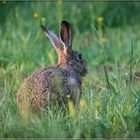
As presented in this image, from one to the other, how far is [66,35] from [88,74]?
1382 millimetres

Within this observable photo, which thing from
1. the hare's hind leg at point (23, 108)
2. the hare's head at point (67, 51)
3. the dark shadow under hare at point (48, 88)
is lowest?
the hare's hind leg at point (23, 108)

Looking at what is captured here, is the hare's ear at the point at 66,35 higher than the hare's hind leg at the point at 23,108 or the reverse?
higher

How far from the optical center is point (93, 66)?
8.62m

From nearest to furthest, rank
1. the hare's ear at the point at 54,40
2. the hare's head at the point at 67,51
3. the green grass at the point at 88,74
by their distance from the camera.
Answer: the green grass at the point at 88,74 < the hare's head at the point at 67,51 < the hare's ear at the point at 54,40

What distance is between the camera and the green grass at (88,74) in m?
5.20

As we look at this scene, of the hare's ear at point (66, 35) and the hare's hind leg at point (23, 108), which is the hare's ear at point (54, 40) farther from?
the hare's hind leg at point (23, 108)

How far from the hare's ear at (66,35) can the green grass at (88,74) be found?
33 centimetres

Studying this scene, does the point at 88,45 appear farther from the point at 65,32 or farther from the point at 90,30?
the point at 65,32

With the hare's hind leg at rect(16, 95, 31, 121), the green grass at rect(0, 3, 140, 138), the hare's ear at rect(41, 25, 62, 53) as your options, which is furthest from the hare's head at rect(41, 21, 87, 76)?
the hare's hind leg at rect(16, 95, 31, 121)

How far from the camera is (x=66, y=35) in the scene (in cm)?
660

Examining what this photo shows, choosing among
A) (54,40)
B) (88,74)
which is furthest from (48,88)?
(88,74)

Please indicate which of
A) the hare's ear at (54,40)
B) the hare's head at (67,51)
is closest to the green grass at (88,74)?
the hare's head at (67,51)

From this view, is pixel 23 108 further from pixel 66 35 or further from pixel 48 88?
pixel 66 35

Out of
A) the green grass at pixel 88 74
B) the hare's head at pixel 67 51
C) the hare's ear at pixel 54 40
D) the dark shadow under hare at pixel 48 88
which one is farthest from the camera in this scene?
the hare's ear at pixel 54 40
